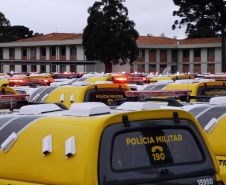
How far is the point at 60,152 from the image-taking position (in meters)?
4.12

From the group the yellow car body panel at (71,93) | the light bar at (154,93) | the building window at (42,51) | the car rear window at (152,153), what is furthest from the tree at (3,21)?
the car rear window at (152,153)

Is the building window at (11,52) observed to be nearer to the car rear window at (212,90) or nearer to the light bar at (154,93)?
the car rear window at (212,90)

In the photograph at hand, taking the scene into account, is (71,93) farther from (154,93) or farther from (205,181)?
(205,181)

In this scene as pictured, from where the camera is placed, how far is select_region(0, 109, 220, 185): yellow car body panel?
12.9 feet

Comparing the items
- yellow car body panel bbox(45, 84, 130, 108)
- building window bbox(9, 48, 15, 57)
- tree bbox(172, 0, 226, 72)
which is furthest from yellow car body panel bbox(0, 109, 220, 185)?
building window bbox(9, 48, 15, 57)

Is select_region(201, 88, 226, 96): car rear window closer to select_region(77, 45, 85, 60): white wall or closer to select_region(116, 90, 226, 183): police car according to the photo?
select_region(116, 90, 226, 183): police car

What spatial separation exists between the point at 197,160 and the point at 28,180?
4.16 feet

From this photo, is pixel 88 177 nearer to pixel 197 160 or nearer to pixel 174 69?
pixel 197 160

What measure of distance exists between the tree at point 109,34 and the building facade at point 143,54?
32.7 ft

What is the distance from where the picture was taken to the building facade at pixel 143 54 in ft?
264

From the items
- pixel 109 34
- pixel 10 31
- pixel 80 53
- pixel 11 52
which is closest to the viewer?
pixel 109 34

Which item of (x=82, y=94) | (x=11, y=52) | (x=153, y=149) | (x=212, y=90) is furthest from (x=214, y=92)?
(x=11, y=52)

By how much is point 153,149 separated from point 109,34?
63.1 meters

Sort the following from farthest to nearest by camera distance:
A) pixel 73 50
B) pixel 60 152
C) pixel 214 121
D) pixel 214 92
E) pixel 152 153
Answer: pixel 73 50
pixel 214 92
pixel 214 121
pixel 152 153
pixel 60 152
